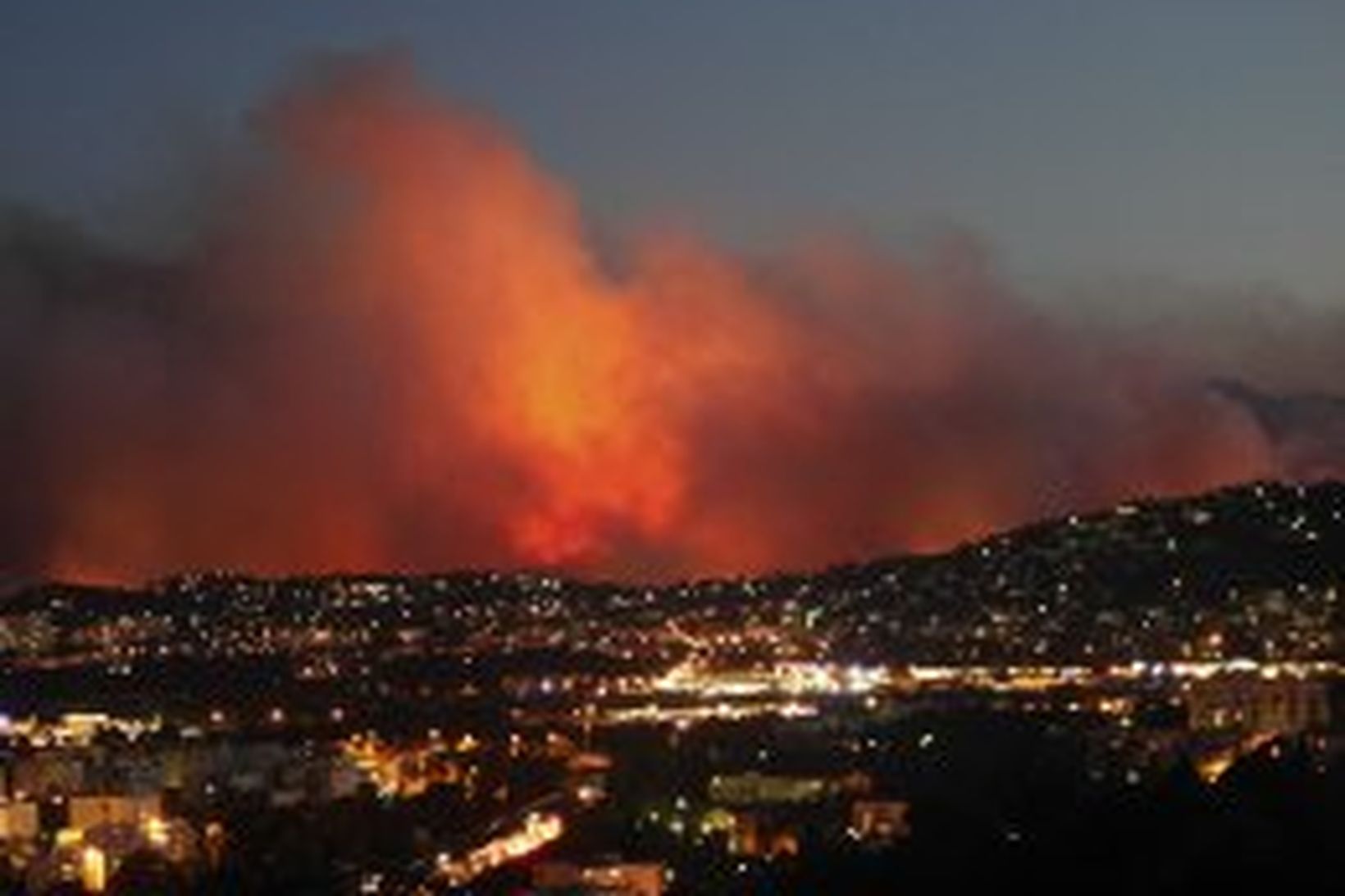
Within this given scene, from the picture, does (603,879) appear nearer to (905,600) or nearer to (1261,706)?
(1261,706)

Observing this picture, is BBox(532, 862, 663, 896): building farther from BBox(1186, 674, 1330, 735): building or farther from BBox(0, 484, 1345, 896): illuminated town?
BBox(1186, 674, 1330, 735): building

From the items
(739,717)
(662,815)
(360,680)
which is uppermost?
(360,680)

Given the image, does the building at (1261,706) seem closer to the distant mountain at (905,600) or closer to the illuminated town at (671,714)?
the illuminated town at (671,714)

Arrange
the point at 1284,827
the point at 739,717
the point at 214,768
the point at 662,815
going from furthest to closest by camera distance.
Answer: the point at 739,717 < the point at 214,768 < the point at 662,815 < the point at 1284,827

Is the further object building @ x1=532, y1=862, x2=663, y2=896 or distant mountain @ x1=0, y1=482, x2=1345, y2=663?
distant mountain @ x1=0, y1=482, x2=1345, y2=663

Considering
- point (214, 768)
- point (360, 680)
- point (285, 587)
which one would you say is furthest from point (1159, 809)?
point (285, 587)

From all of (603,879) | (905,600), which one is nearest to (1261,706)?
(603,879)

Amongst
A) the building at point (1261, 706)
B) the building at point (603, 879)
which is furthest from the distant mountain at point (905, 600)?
the building at point (603, 879)

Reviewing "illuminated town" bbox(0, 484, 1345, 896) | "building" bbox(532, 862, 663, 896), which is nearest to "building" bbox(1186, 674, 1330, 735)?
"illuminated town" bbox(0, 484, 1345, 896)

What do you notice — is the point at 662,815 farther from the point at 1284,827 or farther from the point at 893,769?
the point at 1284,827
